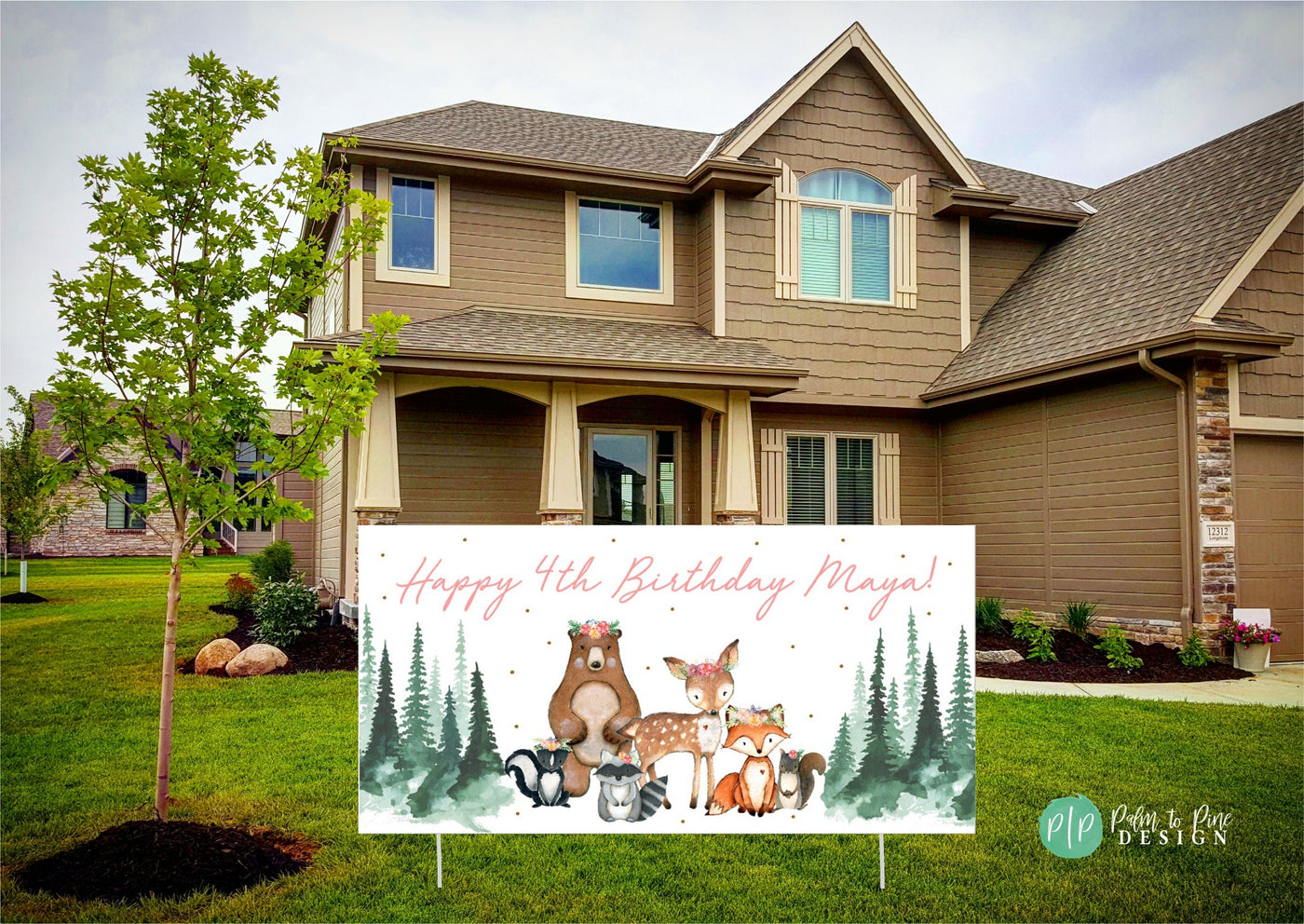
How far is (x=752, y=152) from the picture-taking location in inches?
528

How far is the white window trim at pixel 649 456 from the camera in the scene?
43.2ft

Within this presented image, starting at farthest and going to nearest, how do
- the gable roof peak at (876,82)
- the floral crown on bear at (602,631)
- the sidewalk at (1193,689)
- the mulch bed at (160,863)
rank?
the gable roof peak at (876,82)
the sidewalk at (1193,689)
the mulch bed at (160,863)
the floral crown on bear at (602,631)

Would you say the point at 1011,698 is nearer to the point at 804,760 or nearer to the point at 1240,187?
the point at 804,760

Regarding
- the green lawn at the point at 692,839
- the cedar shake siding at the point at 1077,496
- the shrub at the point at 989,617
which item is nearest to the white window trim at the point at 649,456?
the cedar shake siding at the point at 1077,496

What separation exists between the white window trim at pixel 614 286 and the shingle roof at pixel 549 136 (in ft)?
1.60

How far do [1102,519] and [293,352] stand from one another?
31.6ft

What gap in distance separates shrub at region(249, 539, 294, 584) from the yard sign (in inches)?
439

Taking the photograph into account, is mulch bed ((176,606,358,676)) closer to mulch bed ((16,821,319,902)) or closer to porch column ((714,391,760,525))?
porch column ((714,391,760,525))

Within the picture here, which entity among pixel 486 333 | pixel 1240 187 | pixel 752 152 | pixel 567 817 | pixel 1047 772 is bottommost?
Result: pixel 1047 772

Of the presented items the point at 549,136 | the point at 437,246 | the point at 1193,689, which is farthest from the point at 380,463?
the point at 1193,689

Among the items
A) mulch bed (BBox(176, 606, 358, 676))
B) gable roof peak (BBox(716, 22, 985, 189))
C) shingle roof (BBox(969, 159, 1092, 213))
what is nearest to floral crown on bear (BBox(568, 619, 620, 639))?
mulch bed (BBox(176, 606, 358, 676))

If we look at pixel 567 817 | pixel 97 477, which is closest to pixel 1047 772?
pixel 567 817

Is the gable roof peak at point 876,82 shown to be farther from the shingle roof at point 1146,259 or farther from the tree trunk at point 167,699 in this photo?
the tree trunk at point 167,699

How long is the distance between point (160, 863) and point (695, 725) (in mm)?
2500
